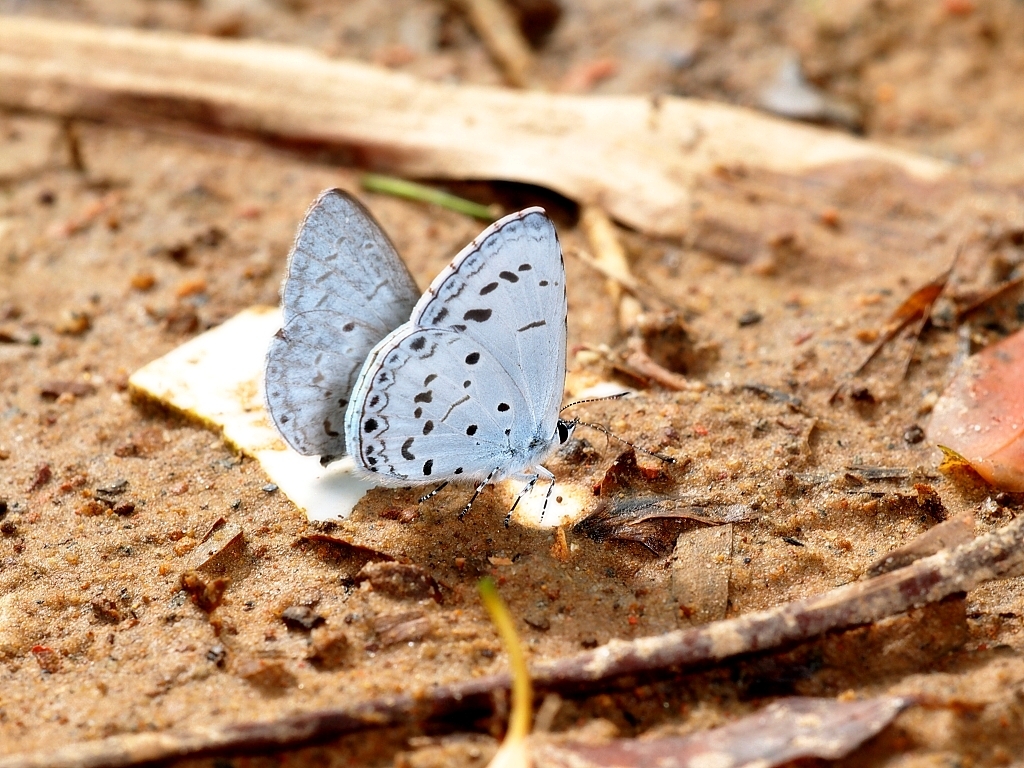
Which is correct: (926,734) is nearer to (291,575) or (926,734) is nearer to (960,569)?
(960,569)

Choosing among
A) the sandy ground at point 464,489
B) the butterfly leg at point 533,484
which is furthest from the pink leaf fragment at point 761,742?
the butterfly leg at point 533,484

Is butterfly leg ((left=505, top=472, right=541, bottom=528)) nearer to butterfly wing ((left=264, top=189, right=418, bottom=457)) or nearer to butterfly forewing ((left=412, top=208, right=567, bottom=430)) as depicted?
butterfly forewing ((left=412, top=208, right=567, bottom=430))

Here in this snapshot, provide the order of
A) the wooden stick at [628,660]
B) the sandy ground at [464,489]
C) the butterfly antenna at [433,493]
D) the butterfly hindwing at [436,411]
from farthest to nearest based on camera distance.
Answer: the butterfly antenna at [433,493], the butterfly hindwing at [436,411], the sandy ground at [464,489], the wooden stick at [628,660]

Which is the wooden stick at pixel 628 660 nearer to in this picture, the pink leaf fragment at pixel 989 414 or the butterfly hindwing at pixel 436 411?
the pink leaf fragment at pixel 989 414

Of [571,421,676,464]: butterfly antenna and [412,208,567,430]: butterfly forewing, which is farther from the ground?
[412,208,567,430]: butterfly forewing

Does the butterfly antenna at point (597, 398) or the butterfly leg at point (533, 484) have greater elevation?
the butterfly antenna at point (597, 398)

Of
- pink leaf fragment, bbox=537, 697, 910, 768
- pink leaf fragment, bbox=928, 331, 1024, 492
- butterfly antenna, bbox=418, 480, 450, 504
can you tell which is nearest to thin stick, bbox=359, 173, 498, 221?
butterfly antenna, bbox=418, 480, 450, 504
